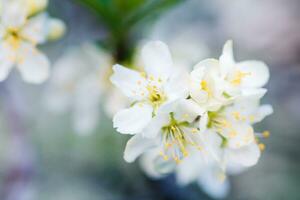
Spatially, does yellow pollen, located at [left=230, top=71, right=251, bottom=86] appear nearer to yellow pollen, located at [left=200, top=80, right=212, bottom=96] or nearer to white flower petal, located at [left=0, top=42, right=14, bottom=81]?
yellow pollen, located at [left=200, top=80, right=212, bottom=96]

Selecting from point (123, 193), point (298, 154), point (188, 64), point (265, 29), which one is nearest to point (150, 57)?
point (188, 64)

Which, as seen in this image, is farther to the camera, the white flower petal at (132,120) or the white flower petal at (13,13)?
the white flower petal at (13,13)

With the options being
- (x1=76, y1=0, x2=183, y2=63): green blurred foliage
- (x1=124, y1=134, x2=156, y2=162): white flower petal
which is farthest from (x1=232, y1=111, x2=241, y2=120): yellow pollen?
(x1=76, y1=0, x2=183, y2=63): green blurred foliage

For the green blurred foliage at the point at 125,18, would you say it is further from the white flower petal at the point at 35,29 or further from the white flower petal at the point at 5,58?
the white flower petal at the point at 5,58

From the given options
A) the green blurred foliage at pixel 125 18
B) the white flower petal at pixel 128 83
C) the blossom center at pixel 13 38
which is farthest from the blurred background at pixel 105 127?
the white flower petal at pixel 128 83

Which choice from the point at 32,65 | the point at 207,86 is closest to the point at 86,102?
the point at 32,65

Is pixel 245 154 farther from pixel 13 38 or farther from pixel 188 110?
pixel 13 38
